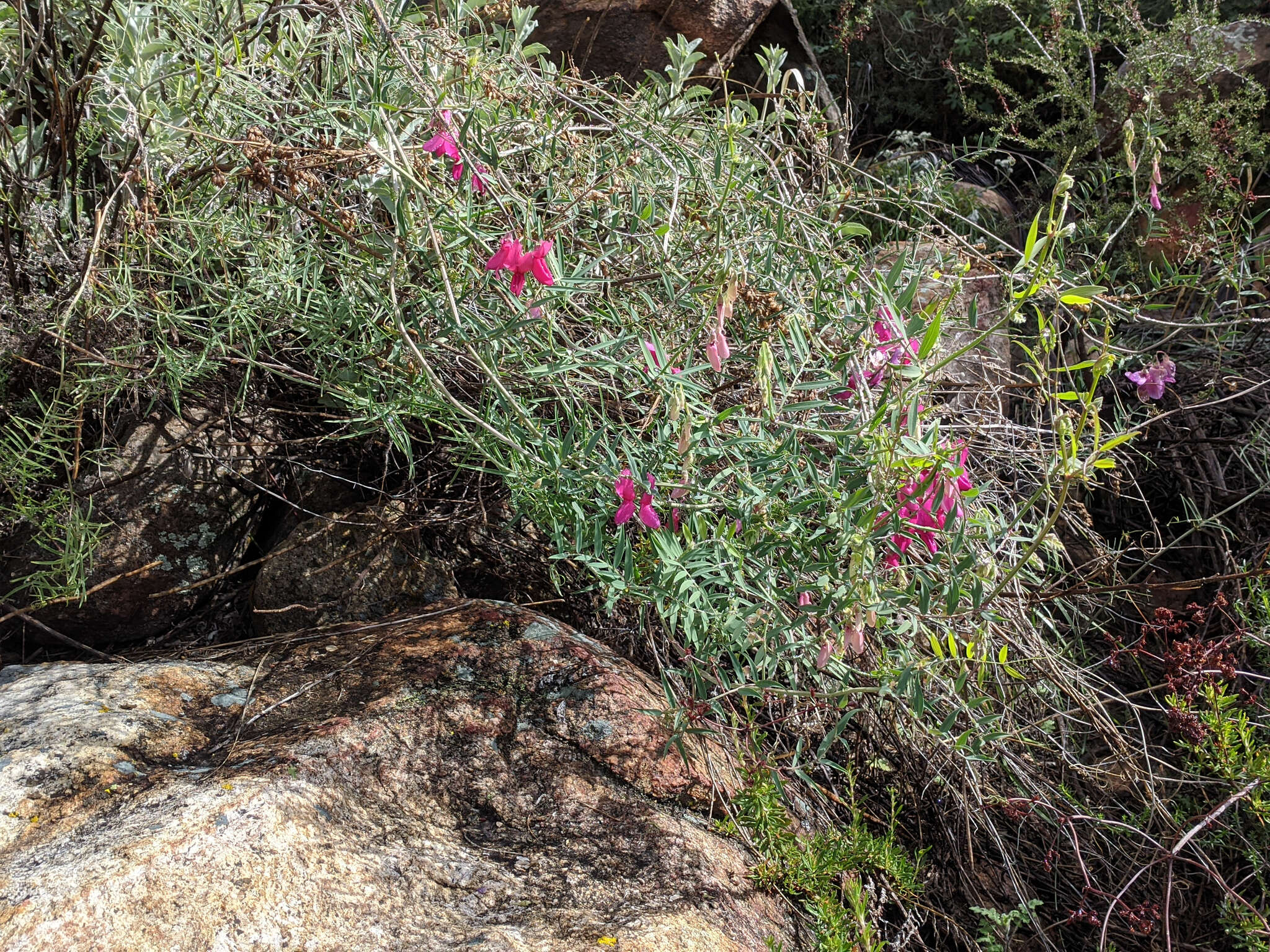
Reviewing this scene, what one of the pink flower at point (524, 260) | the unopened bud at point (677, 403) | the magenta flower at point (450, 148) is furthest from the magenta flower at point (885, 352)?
the magenta flower at point (450, 148)

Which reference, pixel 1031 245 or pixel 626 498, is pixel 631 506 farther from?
pixel 1031 245

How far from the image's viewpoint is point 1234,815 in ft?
5.82

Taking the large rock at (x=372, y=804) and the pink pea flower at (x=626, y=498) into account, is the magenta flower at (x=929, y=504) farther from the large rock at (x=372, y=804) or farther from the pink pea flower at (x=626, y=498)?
the large rock at (x=372, y=804)

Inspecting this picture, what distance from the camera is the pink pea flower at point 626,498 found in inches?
50.9

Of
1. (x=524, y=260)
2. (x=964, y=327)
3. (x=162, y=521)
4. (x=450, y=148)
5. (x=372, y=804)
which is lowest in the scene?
(x=162, y=521)

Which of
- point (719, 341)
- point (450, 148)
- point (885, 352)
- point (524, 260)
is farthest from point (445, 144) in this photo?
point (885, 352)

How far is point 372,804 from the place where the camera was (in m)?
1.48

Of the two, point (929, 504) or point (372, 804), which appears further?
point (372, 804)

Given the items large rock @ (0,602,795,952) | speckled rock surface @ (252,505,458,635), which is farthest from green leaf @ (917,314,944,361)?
speckled rock surface @ (252,505,458,635)

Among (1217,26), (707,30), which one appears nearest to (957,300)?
(1217,26)

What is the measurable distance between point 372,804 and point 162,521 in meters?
1.17

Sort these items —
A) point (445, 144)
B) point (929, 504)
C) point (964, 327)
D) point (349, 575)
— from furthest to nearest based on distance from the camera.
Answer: point (349, 575) < point (964, 327) < point (445, 144) < point (929, 504)

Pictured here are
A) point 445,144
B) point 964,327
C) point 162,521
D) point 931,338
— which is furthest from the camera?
point 162,521

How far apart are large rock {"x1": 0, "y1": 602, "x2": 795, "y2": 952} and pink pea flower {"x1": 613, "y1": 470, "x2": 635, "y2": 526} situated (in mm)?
567
